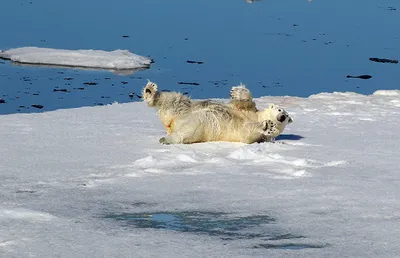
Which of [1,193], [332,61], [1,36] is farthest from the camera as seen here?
[1,36]

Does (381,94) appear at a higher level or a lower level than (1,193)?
higher

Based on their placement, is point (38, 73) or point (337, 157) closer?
point (337, 157)

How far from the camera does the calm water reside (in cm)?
1650

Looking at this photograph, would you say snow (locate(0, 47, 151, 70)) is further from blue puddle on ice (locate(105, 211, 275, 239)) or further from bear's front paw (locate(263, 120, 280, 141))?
blue puddle on ice (locate(105, 211, 275, 239))

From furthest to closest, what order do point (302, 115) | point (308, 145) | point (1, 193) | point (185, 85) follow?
point (185, 85) < point (302, 115) < point (308, 145) < point (1, 193)

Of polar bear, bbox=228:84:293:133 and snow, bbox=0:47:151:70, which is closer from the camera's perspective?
polar bear, bbox=228:84:293:133

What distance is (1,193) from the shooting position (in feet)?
14.1

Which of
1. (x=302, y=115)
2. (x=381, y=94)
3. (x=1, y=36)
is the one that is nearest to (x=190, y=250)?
(x=302, y=115)

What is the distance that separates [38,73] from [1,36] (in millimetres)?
4813

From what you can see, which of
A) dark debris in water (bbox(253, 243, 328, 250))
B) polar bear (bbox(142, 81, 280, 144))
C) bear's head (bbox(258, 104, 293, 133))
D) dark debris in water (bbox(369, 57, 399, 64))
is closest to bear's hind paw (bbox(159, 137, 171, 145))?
polar bear (bbox(142, 81, 280, 144))

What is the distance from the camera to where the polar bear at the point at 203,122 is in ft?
19.4

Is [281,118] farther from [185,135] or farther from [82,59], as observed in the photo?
[82,59]

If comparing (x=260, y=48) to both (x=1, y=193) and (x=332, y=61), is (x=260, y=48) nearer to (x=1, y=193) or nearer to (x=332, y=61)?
(x=332, y=61)

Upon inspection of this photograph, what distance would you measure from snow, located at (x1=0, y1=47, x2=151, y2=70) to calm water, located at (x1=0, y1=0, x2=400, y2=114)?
24 cm
